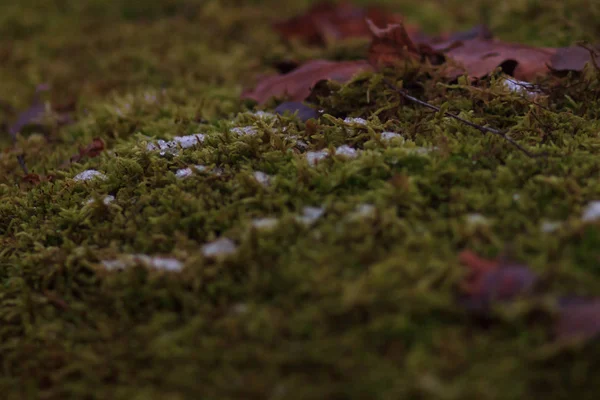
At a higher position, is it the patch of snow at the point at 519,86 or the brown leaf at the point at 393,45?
the brown leaf at the point at 393,45

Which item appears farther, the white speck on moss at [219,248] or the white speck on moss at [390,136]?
the white speck on moss at [390,136]

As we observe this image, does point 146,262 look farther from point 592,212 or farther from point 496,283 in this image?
point 592,212

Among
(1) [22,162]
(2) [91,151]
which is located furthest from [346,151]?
(1) [22,162]

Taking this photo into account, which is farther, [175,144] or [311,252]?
[175,144]

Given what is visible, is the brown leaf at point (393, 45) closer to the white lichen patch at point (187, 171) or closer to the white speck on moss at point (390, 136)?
the white speck on moss at point (390, 136)

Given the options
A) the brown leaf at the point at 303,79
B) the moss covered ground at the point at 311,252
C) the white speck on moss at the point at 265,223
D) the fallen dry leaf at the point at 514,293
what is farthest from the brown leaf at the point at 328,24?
the fallen dry leaf at the point at 514,293
